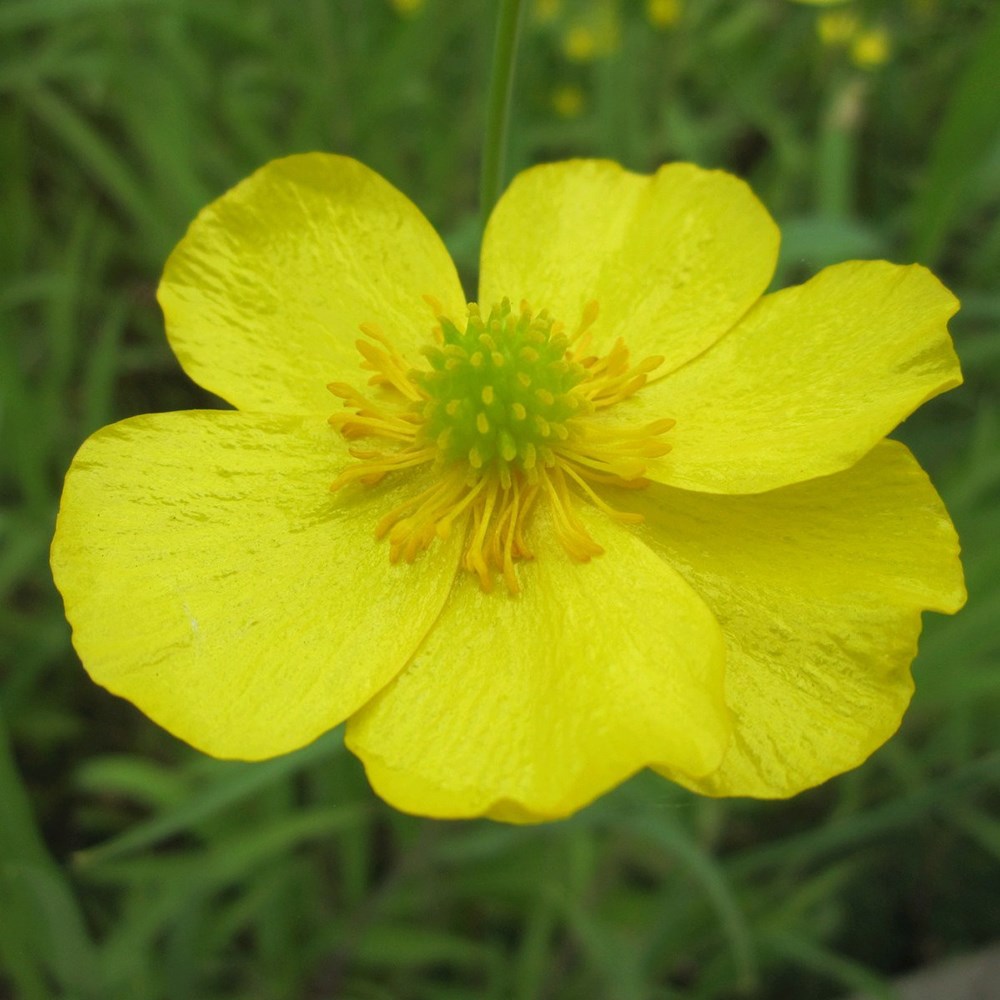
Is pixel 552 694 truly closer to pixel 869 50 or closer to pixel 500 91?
pixel 500 91

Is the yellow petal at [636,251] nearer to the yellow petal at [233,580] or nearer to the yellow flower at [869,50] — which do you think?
the yellow petal at [233,580]

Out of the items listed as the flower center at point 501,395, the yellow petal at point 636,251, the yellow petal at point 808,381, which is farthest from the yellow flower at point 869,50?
the flower center at point 501,395

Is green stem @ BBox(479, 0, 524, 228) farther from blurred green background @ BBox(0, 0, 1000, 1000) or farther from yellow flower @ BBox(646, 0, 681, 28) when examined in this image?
yellow flower @ BBox(646, 0, 681, 28)

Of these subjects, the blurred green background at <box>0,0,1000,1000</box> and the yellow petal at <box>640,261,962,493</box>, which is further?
the blurred green background at <box>0,0,1000,1000</box>

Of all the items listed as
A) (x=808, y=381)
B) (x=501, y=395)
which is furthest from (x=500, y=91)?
(x=808, y=381)

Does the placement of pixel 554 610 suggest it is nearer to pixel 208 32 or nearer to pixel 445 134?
pixel 445 134

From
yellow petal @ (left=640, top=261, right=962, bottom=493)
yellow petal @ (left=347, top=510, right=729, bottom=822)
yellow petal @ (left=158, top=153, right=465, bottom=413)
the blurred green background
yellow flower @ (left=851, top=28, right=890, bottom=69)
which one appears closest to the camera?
yellow petal @ (left=347, top=510, right=729, bottom=822)

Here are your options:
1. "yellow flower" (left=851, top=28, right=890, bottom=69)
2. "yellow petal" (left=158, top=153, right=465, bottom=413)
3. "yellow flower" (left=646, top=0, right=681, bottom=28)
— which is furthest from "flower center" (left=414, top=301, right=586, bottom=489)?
"yellow flower" (left=851, top=28, right=890, bottom=69)
